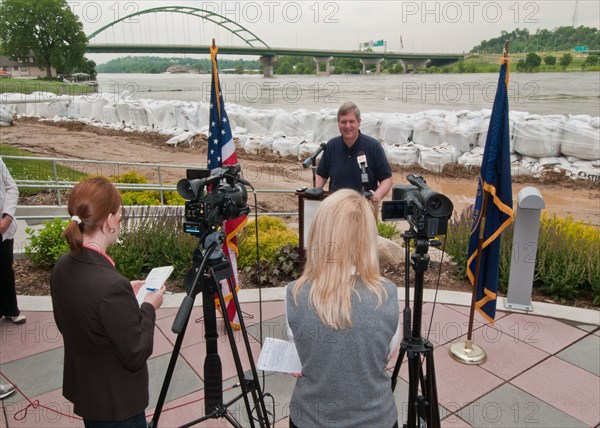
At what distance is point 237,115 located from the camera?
1021 inches

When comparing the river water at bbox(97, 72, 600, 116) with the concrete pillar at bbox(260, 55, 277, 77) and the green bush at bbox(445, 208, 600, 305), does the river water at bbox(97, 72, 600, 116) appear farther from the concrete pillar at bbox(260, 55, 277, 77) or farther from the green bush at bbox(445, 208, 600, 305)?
the green bush at bbox(445, 208, 600, 305)

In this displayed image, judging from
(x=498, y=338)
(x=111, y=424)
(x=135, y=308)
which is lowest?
(x=498, y=338)

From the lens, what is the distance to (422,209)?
234 cm

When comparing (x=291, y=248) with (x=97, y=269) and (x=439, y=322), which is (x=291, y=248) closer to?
(x=439, y=322)

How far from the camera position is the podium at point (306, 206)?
459cm

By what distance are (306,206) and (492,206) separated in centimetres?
178

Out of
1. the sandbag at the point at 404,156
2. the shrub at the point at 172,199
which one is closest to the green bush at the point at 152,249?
the shrub at the point at 172,199

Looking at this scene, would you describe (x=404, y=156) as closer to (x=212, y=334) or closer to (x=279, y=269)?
(x=279, y=269)

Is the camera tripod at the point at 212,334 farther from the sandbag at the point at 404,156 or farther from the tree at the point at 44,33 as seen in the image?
the sandbag at the point at 404,156

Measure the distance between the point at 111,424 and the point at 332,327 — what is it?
44.6 inches

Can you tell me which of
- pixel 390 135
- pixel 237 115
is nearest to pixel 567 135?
pixel 390 135

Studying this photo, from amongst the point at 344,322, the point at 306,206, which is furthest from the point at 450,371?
the point at 344,322

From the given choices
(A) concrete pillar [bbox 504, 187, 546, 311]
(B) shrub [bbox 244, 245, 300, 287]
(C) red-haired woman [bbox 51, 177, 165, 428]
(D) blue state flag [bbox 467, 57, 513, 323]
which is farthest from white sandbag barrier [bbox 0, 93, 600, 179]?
(C) red-haired woman [bbox 51, 177, 165, 428]

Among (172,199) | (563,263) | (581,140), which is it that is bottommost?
(172,199)
